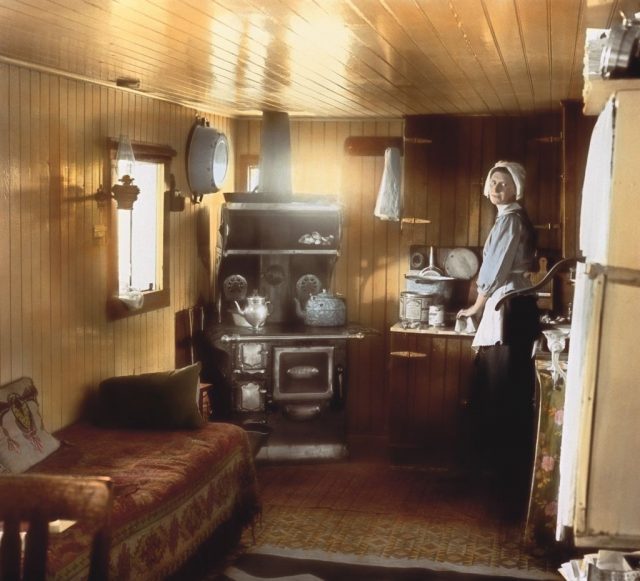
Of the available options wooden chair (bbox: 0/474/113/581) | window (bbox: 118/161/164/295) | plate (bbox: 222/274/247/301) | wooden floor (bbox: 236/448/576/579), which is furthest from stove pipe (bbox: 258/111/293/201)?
wooden chair (bbox: 0/474/113/581)

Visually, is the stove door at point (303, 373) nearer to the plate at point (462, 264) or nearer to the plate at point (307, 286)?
the plate at point (307, 286)

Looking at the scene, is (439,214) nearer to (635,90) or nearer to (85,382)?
(85,382)

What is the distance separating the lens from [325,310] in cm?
645

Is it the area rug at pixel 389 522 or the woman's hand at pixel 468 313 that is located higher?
the woman's hand at pixel 468 313

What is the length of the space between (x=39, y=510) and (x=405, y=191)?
484 cm

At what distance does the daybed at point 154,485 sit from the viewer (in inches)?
136

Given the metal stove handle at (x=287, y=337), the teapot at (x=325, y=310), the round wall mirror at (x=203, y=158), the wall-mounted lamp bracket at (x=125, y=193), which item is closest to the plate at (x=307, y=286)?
the teapot at (x=325, y=310)

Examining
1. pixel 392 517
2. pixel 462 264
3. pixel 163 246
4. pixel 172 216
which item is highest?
pixel 172 216

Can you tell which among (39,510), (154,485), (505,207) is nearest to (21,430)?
(154,485)

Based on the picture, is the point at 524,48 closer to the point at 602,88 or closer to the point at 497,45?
the point at 497,45

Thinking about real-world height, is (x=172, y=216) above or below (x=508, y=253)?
above

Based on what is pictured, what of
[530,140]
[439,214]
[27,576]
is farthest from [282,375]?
[27,576]

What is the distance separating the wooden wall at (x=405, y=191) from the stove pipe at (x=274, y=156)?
1.88ft

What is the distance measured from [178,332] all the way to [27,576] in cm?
426
